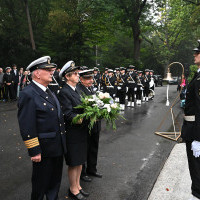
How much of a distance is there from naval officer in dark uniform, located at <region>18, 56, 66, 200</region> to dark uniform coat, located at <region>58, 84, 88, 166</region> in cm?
38

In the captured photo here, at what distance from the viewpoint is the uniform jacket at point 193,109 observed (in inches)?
121

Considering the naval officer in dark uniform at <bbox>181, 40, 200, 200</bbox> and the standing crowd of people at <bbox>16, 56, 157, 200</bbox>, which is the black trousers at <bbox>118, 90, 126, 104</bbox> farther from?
the naval officer in dark uniform at <bbox>181, 40, 200, 200</bbox>

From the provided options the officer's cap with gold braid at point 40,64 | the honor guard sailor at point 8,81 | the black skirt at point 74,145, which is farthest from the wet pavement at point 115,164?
the honor guard sailor at point 8,81

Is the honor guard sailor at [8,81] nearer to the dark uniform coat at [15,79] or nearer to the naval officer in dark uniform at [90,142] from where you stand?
the dark uniform coat at [15,79]

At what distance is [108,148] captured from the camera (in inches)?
240

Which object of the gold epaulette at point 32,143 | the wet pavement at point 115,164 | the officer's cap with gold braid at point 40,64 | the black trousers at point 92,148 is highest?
the officer's cap with gold braid at point 40,64

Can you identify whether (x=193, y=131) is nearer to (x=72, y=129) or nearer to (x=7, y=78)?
(x=72, y=129)

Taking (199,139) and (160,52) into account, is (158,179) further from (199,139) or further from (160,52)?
(160,52)

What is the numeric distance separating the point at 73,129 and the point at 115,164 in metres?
1.97

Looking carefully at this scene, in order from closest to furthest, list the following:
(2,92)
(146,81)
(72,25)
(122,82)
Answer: (122,82)
(2,92)
(146,81)
(72,25)

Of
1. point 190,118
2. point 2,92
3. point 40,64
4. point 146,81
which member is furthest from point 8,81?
point 190,118

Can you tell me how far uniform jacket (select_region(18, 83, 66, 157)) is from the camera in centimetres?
278

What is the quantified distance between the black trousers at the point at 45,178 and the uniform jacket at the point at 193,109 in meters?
1.95

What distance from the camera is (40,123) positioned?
2.89 metres
